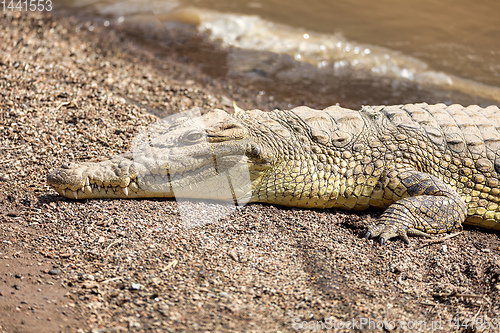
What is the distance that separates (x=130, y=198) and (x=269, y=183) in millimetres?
1360

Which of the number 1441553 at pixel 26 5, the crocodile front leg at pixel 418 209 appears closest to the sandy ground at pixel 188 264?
the crocodile front leg at pixel 418 209

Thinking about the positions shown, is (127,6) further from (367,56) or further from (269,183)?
(269,183)

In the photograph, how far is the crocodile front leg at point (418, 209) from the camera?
4.20m

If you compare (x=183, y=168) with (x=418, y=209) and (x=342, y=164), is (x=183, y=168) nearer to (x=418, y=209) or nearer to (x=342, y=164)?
(x=342, y=164)

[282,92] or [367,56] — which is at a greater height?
[367,56]

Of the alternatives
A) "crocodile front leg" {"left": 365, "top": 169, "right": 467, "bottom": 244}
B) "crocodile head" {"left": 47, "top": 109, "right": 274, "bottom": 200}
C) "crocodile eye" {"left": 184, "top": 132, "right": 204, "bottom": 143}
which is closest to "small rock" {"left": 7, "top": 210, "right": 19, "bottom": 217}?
"crocodile head" {"left": 47, "top": 109, "right": 274, "bottom": 200}

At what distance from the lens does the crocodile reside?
4.22 m

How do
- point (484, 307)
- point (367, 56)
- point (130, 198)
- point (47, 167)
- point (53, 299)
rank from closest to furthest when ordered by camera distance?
point (53, 299)
point (484, 307)
point (130, 198)
point (47, 167)
point (367, 56)

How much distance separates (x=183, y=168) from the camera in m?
4.24

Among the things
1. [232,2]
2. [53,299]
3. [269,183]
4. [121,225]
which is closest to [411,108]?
[269,183]

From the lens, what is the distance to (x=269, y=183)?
4.44 m

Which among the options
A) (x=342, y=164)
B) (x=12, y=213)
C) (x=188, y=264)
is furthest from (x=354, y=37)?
(x=12, y=213)

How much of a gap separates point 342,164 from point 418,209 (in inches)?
33.2

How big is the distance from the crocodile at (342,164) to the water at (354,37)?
3173mm
